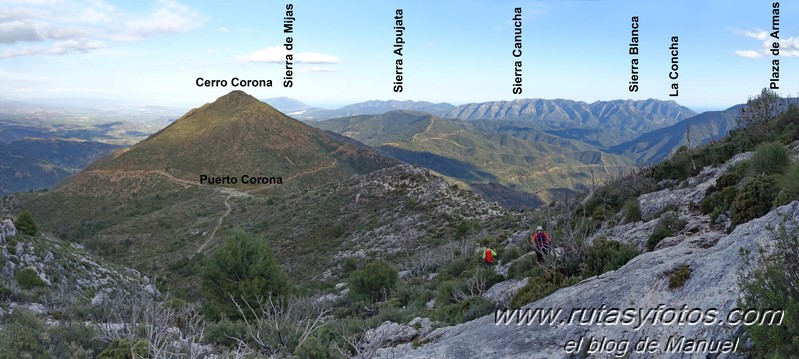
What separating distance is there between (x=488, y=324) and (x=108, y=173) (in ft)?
314

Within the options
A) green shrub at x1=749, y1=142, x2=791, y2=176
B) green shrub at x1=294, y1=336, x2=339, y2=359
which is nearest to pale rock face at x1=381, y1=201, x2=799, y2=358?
green shrub at x1=294, y1=336, x2=339, y2=359

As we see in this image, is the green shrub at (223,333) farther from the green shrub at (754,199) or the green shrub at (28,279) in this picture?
the green shrub at (754,199)

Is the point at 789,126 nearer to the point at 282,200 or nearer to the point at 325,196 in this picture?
the point at 325,196

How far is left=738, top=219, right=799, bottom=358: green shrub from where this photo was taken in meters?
4.09

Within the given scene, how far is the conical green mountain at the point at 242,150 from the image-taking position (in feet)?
279

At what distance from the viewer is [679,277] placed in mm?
6289

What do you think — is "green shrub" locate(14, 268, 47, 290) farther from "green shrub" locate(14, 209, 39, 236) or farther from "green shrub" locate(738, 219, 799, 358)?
"green shrub" locate(738, 219, 799, 358)

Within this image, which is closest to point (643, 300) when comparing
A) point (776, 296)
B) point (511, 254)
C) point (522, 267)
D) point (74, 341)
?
point (776, 296)

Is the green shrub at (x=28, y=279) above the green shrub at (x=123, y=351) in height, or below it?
below

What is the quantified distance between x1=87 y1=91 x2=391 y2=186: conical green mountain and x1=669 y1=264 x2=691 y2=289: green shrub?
8288 centimetres

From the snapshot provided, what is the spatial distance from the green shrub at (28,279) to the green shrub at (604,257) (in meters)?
20.6

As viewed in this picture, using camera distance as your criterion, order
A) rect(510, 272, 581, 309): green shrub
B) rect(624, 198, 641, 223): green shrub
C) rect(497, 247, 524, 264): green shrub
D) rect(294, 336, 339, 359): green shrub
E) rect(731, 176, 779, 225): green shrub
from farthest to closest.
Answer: rect(497, 247, 524, 264): green shrub, rect(624, 198, 641, 223): green shrub, rect(510, 272, 581, 309): green shrub, rect(294, 336, 339, 359): green shrub, rect(731, 176, 779, 225): green shrub

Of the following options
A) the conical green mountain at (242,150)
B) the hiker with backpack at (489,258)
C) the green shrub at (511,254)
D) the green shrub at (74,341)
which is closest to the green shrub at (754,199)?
the green shrub at (511,254)

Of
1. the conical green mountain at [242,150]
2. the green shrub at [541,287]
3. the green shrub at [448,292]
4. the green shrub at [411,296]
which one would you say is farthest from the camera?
the conical green mountain at [242,150]
